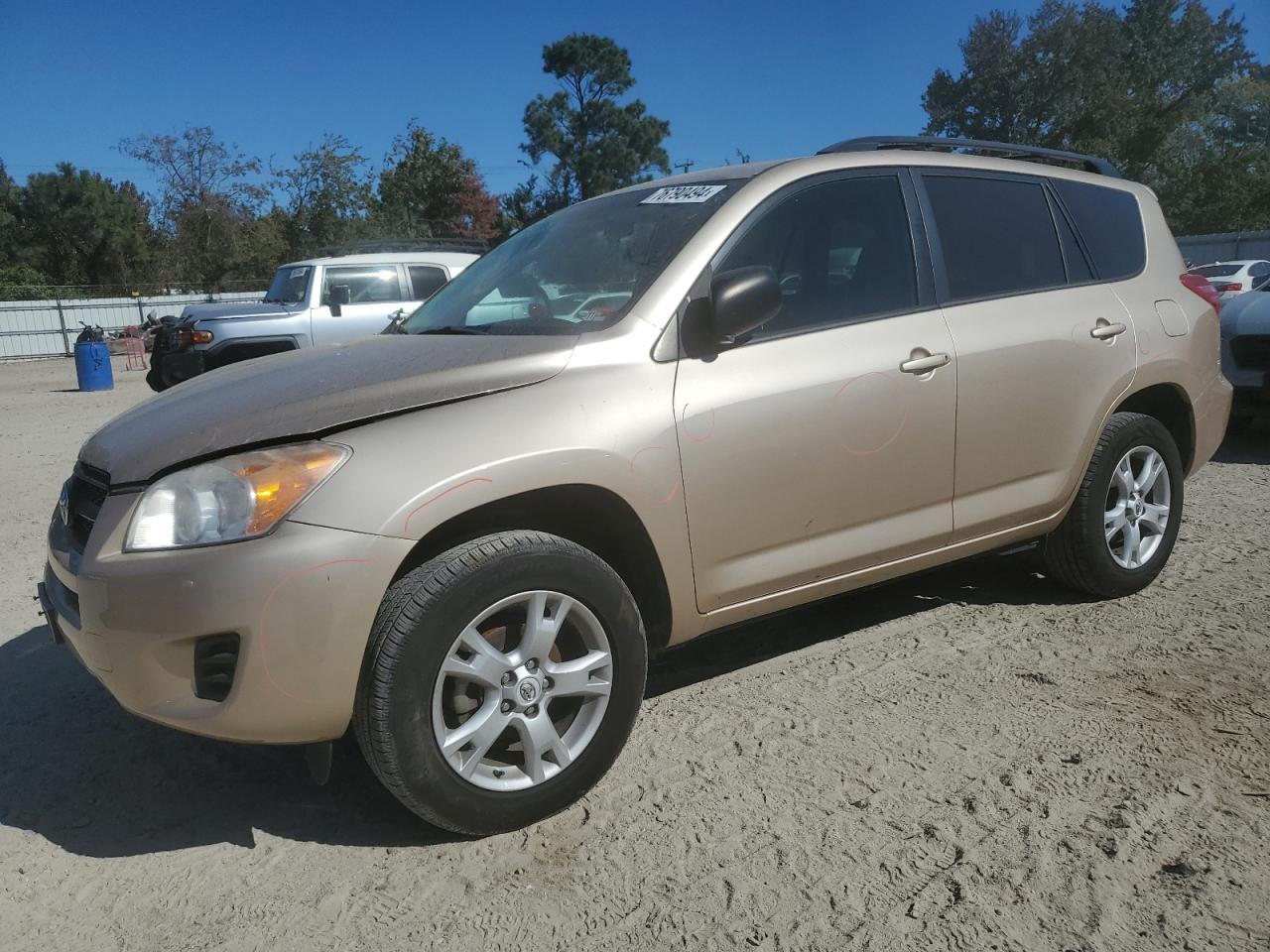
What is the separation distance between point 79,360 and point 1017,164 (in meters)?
17.0

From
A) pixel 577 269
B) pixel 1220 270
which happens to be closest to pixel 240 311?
pixel 577 269

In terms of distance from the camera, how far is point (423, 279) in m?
12.1

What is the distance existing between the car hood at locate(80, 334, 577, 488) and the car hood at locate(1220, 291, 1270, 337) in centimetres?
649

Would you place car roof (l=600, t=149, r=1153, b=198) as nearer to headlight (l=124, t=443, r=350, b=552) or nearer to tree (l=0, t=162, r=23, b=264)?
headlight (l=124, t=443, r=350, b=552)

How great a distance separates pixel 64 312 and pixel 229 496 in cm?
3371

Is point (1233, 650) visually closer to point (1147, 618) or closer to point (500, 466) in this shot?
point (1147, 618)

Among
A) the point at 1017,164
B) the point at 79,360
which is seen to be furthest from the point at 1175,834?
the point at 79,360

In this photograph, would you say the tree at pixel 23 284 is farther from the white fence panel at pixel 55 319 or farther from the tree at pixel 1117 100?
the tree at pixel 1117 100

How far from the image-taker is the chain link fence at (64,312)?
98.1 ft

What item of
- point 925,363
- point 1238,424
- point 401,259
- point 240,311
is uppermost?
point 401,259

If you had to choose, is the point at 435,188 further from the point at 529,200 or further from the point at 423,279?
the point at 423,279

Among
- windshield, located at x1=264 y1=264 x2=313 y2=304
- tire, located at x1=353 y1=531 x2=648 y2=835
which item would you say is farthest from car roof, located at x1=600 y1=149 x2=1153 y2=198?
windshield, located at x1=264 y1=264 x2=313 y2=304

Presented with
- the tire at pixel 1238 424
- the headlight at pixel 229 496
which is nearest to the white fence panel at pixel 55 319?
the tire at pixel 1238 424

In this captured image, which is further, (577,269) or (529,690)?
(577,269)
